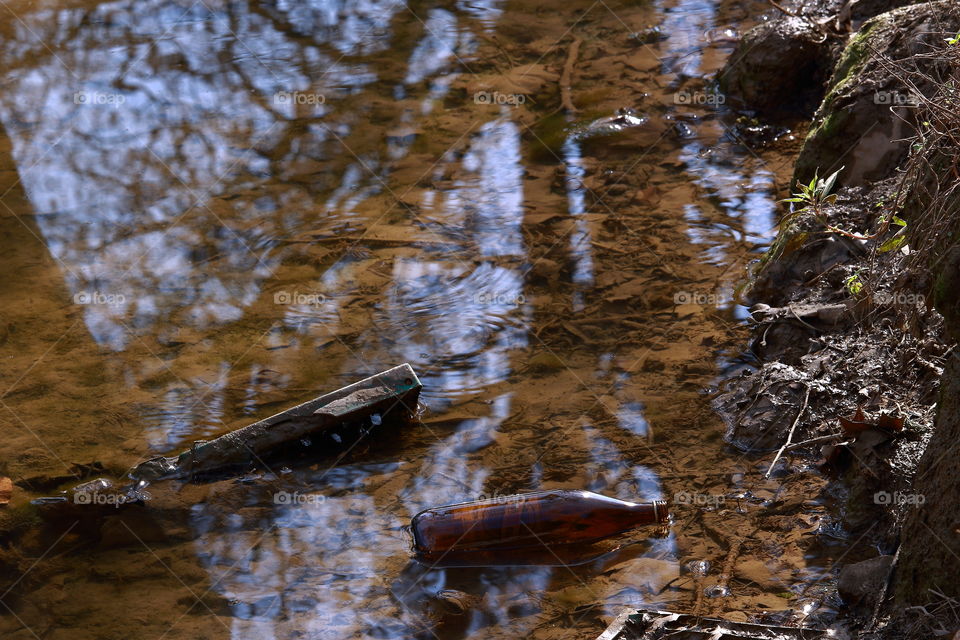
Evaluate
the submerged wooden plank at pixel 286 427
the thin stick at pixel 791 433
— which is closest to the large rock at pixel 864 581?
the thin stick at pixel 791 433

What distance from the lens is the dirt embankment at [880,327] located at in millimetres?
2637

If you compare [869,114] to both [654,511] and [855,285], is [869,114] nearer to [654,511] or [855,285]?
[855,285]

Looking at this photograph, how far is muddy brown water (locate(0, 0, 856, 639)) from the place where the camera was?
10.7ft

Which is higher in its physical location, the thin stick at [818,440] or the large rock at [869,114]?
the large rock at [869,114]

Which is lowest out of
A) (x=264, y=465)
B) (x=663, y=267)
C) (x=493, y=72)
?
(x=264, y=465)

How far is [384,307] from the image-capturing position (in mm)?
4801

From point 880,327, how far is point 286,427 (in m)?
2.50

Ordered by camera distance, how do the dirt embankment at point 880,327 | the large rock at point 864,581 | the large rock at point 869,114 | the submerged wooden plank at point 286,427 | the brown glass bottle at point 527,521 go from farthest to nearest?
the large rock at point 869,114 < the submerged wooden plank at point 286,427 < the brown glass bottle at point 527,521 < the large rock at point 864,581 < the dirt embankment at point 880,327

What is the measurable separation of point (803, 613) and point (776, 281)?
6.57 ft

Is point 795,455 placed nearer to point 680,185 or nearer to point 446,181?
point 680,185

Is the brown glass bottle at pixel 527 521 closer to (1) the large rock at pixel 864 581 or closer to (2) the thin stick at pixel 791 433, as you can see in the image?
(2) the thin stick at pixel 791 433

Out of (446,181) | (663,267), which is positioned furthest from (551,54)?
(663,267)

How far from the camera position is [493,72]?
7090 millimetres

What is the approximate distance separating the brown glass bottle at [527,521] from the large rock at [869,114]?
207cm
